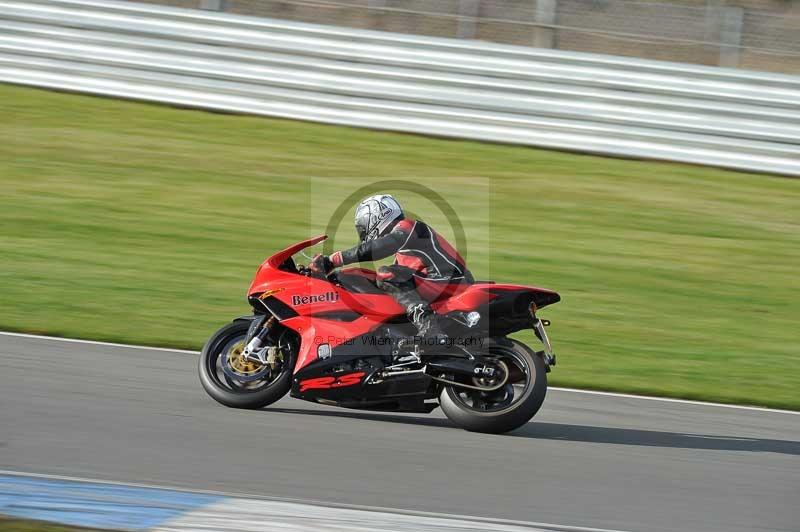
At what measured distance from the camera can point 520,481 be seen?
19.7ft

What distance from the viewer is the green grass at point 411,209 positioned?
9.80 meters

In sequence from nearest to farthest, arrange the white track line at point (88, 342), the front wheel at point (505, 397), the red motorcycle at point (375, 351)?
the front wheel at point (505, 397) → the red motorcycle at point (375, 351) → the white track line at point (88, 342)

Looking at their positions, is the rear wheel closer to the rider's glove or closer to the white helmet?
the rider's glove

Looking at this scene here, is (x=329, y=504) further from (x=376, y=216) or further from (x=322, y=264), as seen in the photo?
(x=376, y=216)

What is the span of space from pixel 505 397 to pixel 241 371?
72.9 inches

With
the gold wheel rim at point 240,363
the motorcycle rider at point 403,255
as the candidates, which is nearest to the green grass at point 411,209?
the motorcycle rider at point 403,255

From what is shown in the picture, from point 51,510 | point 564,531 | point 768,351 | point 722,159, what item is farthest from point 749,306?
point 51,510

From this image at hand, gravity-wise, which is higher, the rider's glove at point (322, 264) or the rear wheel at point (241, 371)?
the rider's glove at point (322, 264)

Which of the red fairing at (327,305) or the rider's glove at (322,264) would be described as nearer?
the red fairing at (327,305)

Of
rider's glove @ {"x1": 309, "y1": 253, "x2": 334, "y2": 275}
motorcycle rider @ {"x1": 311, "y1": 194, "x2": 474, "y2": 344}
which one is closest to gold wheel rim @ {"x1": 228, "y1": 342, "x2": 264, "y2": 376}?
rider's glove @ {"x1": 309, "y1": 253, "x2": 334, "y2": 275}

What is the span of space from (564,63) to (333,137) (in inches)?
138

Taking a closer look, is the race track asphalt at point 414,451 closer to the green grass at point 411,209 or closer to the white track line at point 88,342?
the white track line at point 88,342

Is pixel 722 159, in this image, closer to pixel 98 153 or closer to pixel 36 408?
pixel 98 153

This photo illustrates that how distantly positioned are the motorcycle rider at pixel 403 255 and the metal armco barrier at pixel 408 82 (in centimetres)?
822
